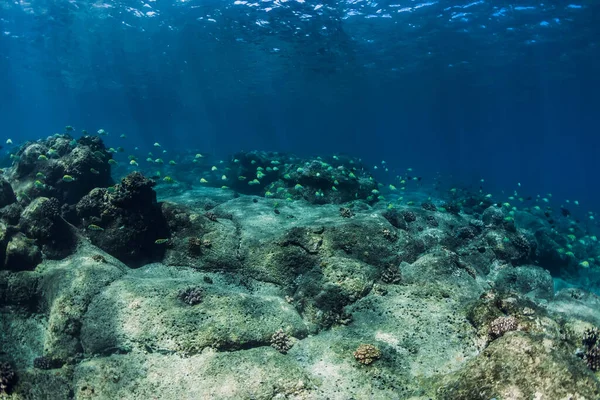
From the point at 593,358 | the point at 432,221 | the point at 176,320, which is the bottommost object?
the point at 432,221

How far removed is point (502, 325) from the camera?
294 inches

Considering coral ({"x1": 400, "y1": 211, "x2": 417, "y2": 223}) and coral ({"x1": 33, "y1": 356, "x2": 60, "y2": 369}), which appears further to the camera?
coral ({"x1": 400, "y1": 211, "x2": 417, "y2": 223})

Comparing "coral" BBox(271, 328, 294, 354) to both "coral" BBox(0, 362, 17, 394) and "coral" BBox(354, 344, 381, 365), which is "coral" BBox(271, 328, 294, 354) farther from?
"coral" BBox(0, 362, 17, 394)

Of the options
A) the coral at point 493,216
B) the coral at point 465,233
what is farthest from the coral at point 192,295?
the coral at point 493,216

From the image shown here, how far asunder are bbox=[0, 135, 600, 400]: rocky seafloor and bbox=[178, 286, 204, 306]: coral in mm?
61

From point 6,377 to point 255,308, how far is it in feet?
16.5

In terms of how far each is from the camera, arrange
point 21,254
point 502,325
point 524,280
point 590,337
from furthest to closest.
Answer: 1. point 524,280
2. point 21,254
3. point 590,337
4. point 502,325

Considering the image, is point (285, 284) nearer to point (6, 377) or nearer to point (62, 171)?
point (6, 377)

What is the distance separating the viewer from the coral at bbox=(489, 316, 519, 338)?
7355 mm

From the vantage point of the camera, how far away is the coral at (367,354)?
722 cm

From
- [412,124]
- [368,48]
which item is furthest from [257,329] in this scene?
[412,124]

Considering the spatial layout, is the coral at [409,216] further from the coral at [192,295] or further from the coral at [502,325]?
the coral at [192,295]

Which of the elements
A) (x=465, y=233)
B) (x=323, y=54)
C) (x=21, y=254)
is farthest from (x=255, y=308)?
(x=323, y=54)

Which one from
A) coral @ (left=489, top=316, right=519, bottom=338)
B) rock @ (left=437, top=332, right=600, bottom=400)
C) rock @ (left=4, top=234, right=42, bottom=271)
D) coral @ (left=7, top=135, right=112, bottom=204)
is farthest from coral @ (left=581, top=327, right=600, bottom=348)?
coral @ (left=7, top=135, right=112, bottom=204)
